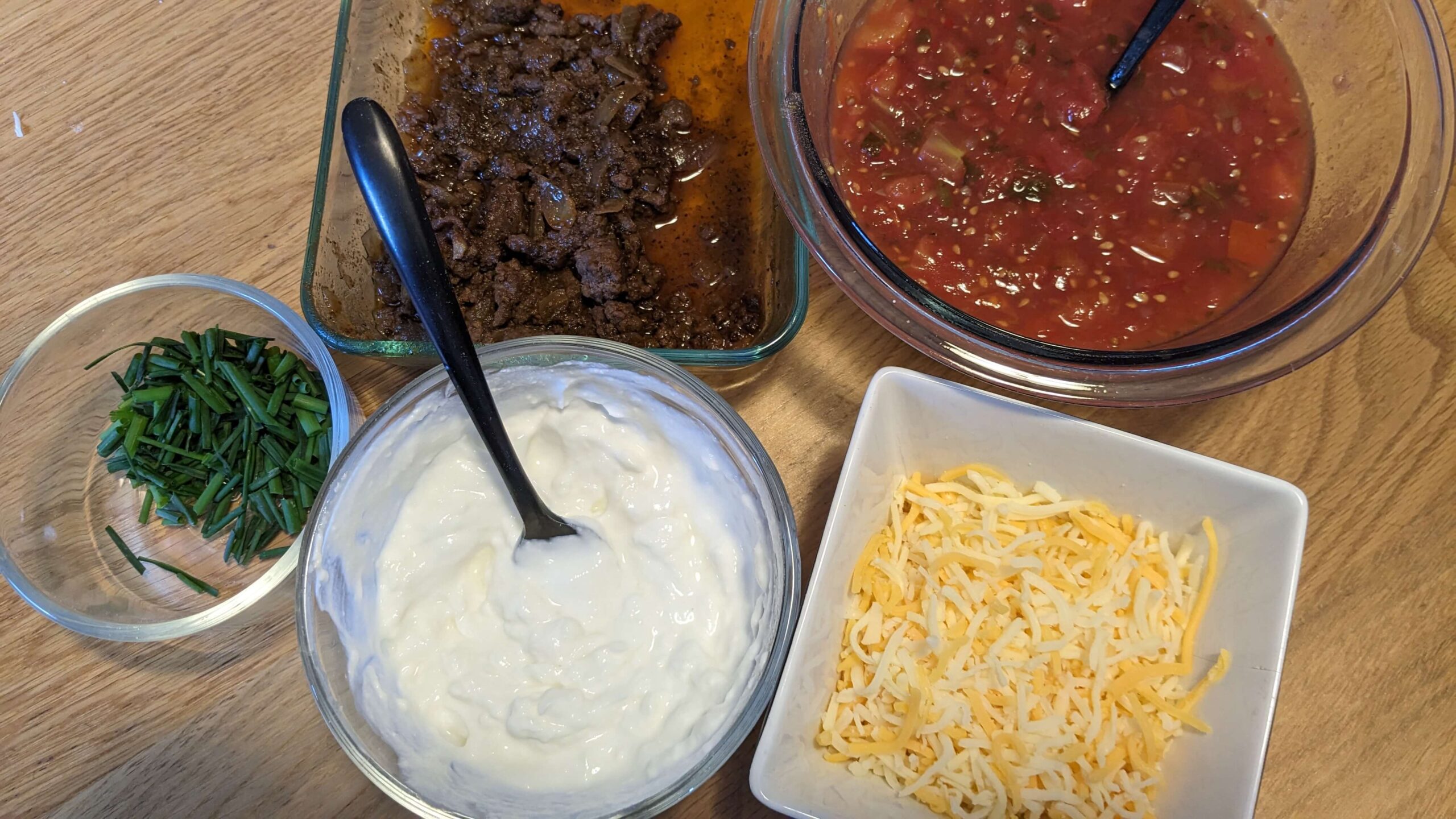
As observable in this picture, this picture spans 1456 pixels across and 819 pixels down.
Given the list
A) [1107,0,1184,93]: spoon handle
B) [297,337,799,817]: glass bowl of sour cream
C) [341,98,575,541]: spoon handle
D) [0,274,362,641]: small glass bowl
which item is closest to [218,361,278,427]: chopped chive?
[0,274,362,641]: small glass bowl

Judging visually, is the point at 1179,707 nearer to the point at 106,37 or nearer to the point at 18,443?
the point at 18,443

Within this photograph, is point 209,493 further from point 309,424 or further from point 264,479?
point 309,424

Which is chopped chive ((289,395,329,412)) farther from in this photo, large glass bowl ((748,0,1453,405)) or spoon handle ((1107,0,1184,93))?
spoon handle ((1107,0,1184,93))

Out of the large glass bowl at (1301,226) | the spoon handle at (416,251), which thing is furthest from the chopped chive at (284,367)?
the large glass bowl at (1301,226)

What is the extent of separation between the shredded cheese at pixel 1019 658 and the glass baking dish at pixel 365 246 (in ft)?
1.26

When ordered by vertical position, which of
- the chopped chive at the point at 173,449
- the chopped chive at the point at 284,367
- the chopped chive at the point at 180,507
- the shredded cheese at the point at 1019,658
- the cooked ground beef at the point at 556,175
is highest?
the cooked ground beef at the point at 556,175

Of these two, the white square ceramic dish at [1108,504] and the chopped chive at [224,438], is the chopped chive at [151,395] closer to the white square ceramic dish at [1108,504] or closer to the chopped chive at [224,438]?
the chopped chive at [224,438]

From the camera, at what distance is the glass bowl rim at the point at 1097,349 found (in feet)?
3.78

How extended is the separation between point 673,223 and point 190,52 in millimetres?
961

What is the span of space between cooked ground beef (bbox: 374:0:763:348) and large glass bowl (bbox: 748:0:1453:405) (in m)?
0.25

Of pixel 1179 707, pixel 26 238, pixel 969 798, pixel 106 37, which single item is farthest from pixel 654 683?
pixel 106 37

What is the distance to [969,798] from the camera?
A: 1.17 metres

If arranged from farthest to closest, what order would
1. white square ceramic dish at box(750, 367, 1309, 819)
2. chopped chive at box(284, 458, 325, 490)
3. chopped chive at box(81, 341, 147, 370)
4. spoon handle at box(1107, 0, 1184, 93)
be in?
chopped chive at box(81, 341, 147, 370)
chopped chive at box(284, 458, 325, 490)
spoon handle at box(1107, 0, 1184, 93)
white square ceramic dish at box(750, 367, 1309, 819)

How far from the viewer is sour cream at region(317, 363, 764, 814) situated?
3.87 feet
